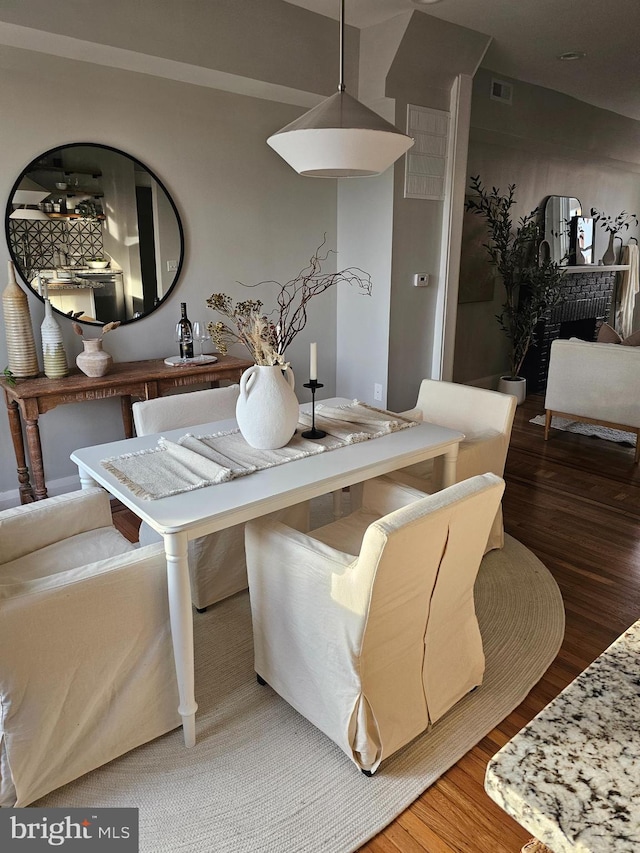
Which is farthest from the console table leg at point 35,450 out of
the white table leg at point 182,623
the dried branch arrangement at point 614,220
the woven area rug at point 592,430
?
the dried branch arrangement at point 614,220

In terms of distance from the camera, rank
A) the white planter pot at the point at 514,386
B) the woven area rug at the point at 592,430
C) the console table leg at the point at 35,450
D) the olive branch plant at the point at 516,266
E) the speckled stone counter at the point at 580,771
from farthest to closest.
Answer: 1. the white planter pot at the point at 514,386
2. the olive branch plant at the point at 516,266
3. the woven area rug at the point at 592,430
4. the console table leg at the point at 35,450
5. the speckled stone counter at the point at 580,771

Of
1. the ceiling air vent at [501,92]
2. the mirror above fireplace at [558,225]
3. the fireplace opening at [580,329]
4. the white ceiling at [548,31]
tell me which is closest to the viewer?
the white ceiling at [548,31]

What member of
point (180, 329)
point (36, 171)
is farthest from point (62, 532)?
point (36, 171)

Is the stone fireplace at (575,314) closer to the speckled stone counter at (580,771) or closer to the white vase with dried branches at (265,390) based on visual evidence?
the white vase with dried branches at (265,390)

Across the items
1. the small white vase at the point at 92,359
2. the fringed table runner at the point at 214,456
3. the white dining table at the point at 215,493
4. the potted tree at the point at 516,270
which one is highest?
the potted tree at the point at 516,270

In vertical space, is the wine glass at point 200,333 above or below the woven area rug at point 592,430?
above

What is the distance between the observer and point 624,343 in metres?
4.48

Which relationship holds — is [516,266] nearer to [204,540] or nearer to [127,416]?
[127,416]

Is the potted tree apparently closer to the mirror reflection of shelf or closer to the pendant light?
the mirror reflection of shelf

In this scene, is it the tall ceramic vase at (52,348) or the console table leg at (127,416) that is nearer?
the tall ceramic vase at (52,348)

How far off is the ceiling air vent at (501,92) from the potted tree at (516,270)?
2.24 ft

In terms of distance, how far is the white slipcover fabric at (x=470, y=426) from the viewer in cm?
262

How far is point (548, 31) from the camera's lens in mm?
4020

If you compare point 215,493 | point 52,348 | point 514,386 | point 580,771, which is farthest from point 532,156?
point 580,771
